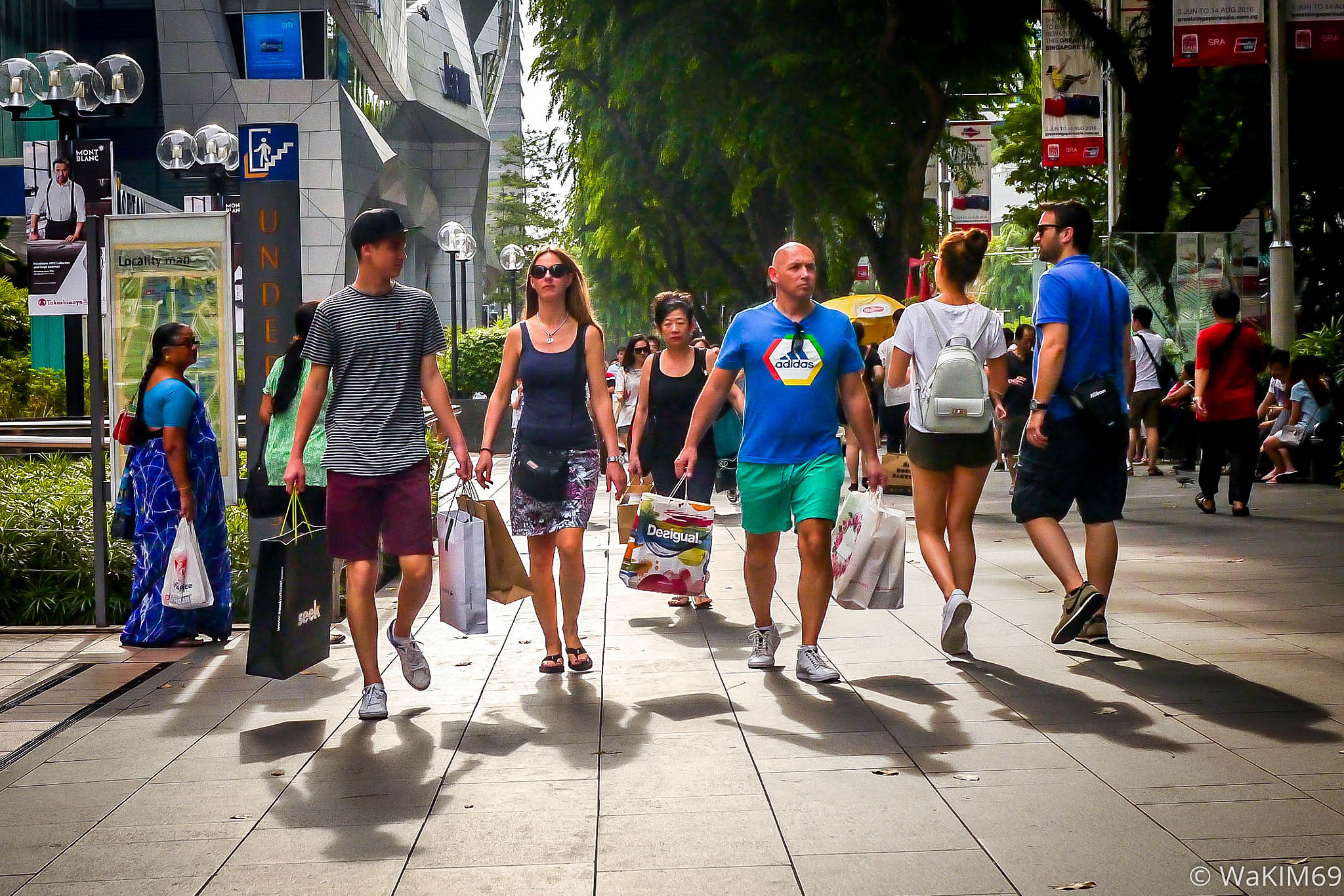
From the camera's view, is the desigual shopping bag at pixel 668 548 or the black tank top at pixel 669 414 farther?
the black tank top at pixel 669 414

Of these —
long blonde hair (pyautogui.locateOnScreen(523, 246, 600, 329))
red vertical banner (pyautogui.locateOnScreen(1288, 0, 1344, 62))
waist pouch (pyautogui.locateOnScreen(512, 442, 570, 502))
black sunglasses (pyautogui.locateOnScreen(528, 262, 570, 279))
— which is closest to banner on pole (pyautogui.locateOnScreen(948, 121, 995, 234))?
red vertical banner (pyautogui.locateOnScreen(1288, 0, 1344, 62))

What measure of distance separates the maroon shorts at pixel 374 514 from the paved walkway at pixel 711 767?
2.12 ft

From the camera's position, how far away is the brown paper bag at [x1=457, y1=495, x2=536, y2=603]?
6473 mm

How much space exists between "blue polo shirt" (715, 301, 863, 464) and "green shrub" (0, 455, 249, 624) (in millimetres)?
3884

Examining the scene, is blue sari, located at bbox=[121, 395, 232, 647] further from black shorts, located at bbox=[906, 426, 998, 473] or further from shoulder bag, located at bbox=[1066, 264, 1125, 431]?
shoulder bag, located at bbox=[1066, 264, 1125, 431]

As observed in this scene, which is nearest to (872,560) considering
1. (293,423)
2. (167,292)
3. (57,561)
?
(293,423)

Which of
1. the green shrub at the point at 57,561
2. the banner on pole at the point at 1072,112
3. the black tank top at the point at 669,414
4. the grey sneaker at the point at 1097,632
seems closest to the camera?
the grey sneaker at the point at 1097,632

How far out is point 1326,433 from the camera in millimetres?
14961

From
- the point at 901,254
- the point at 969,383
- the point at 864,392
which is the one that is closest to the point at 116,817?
the point at 864,392

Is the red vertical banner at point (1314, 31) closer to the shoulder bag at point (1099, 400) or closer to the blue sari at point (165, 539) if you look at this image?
the shoulder bag at point (1099, 400)

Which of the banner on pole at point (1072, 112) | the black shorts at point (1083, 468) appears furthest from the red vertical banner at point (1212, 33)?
the black shorts at point (1083, 468)

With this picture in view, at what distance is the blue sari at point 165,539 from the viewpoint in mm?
7445

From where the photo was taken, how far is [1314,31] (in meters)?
17.2

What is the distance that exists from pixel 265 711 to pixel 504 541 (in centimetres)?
125
